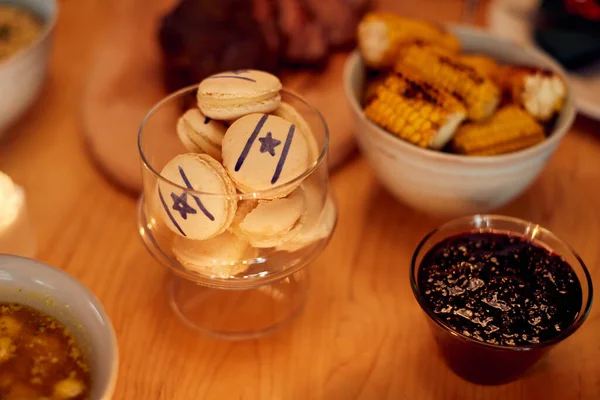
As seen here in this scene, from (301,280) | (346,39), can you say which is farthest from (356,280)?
(346,39)

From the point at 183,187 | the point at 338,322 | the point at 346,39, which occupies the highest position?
the point at 183,187

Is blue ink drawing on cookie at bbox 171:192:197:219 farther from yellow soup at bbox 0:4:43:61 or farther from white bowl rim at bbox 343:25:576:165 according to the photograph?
yellow soup at bbox 0:4:43:61

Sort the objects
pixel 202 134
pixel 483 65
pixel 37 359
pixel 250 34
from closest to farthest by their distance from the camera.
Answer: pixel 37 359, pixel 202 134, pixel 483 65, pixel 250 34

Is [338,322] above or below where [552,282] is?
below

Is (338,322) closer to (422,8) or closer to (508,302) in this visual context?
(508,302)

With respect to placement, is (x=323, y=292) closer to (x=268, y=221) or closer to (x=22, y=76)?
(x=268, y=221)

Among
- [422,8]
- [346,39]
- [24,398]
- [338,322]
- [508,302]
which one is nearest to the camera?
[24,398]

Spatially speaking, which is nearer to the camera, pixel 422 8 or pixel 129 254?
pixel 129 254

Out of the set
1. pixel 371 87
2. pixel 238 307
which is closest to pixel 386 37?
pixel 371 87
